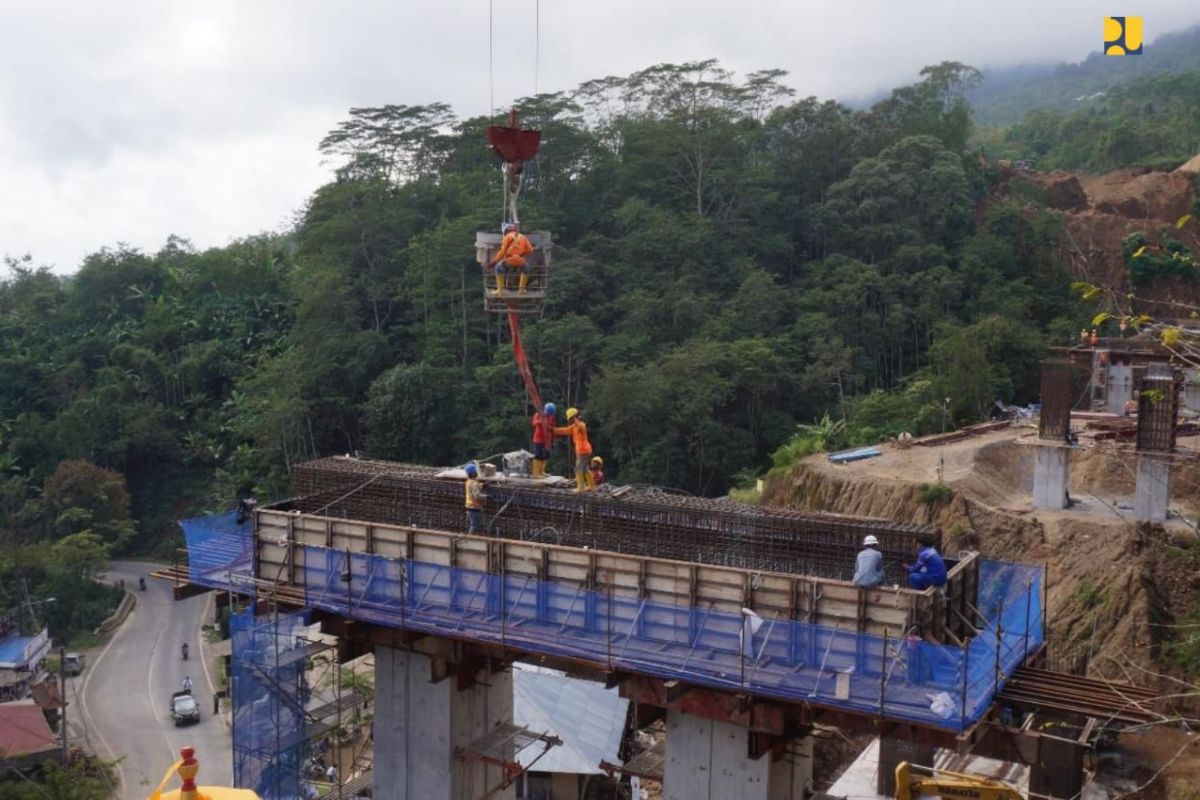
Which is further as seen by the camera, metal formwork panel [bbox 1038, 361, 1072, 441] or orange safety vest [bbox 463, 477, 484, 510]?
metal formwork panel [bbox 1038, 361, 1072, 441]

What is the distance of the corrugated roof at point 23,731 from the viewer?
26078mm

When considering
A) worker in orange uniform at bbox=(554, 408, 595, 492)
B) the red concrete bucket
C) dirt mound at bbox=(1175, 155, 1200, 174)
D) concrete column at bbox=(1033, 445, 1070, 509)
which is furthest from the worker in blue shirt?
dirt mound at bbox=(1175, 155, 1200, 174)

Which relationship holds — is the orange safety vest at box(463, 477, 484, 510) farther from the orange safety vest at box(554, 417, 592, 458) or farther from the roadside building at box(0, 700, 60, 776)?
the roadside building at box(0, 700, 60, 776)

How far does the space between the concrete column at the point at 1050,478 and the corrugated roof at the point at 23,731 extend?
84.2ft

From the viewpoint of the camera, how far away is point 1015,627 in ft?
40.8

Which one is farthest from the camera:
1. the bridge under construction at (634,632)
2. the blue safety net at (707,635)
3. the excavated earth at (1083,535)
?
the excavated earth at (1083,535)

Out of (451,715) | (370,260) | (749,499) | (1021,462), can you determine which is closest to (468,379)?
(370,260)

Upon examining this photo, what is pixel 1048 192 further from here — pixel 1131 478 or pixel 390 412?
pixel 390 412

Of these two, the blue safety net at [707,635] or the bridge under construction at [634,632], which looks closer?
the blue safety net at [707,635]

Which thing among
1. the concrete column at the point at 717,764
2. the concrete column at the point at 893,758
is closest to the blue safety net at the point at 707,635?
the concrete column at the point at 717,764

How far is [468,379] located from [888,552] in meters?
31.7

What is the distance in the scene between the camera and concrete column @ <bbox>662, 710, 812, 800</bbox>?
12.6m

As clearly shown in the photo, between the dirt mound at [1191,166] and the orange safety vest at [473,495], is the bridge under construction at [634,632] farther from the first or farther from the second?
the dirt mound at [1191,166]

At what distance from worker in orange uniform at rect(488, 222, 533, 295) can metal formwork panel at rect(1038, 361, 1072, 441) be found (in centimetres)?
1329
